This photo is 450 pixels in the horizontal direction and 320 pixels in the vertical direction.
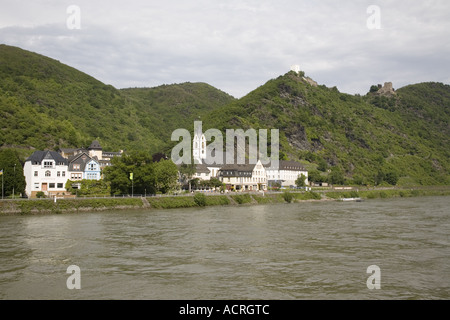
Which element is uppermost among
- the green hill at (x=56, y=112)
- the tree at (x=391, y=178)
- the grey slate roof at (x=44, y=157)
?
the green hill at (x=56, y=112)

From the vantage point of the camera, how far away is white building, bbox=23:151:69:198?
68.2 metres

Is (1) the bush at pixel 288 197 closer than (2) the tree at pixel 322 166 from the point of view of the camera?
Yes

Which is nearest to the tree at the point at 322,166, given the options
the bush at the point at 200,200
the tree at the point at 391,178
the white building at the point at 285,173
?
the white building at the point at 285,173

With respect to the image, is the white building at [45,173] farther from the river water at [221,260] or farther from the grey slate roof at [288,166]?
the grey slate roof at [288,166]

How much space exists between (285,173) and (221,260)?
96.0 metres

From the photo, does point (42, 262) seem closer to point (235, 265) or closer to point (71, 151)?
point (235, 265)

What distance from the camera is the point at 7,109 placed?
10706 centimetres

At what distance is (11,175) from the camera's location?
61500mm

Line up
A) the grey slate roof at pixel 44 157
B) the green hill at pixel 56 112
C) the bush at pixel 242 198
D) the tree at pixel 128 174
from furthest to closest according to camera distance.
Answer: the green hill at pixel 56 112 → the bush at pixel 242 198 → the grey slate roof at pixel 44 157 → the tree at pixel 128 174

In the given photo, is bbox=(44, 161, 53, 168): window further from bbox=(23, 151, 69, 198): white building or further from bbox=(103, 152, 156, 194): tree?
bbox=(103, 152, 156, 194): tree

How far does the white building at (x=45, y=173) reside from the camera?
6819 cm

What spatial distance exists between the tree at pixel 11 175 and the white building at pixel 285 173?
67.4 metres
